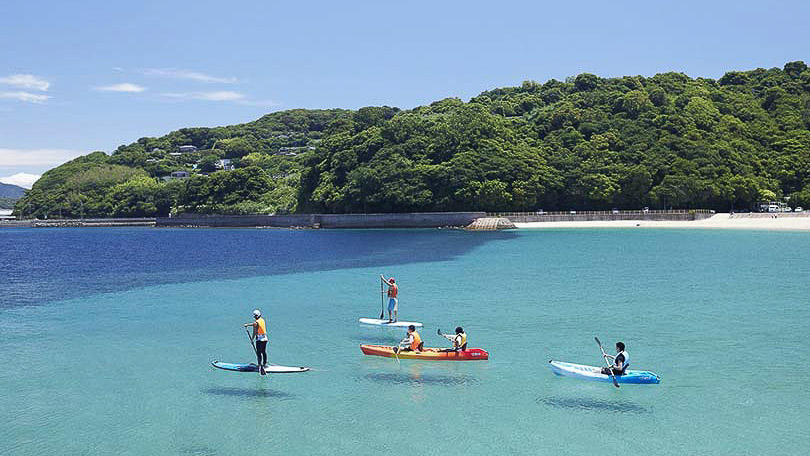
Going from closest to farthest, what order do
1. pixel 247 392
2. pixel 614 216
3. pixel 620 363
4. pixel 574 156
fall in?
1. pixel 620 363
2. pixel 247 392
3. pixel 614 216
4. pixel 574 156

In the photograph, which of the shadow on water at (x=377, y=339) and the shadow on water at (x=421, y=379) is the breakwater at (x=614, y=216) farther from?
the shadow on water at (x=421, y=379)

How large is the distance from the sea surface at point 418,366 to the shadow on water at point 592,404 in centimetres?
7

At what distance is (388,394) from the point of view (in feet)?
52.5

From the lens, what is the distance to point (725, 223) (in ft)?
285

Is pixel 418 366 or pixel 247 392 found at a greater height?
pixel 418 366

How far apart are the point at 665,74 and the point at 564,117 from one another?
42.8 m

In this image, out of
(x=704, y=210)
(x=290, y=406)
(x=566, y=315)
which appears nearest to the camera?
(x=290, y=406)

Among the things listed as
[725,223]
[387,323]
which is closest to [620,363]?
[387,323]

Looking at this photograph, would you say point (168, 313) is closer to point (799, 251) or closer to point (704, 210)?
point (799, 251)

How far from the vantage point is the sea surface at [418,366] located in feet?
43.1

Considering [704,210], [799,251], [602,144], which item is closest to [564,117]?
[602,144]

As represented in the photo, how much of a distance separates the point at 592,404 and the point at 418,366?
548cm

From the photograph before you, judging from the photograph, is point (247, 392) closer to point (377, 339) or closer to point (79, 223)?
point (377, 339)

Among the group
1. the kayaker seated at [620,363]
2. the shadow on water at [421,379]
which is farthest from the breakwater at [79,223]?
the kayaker seated at [620,363]
